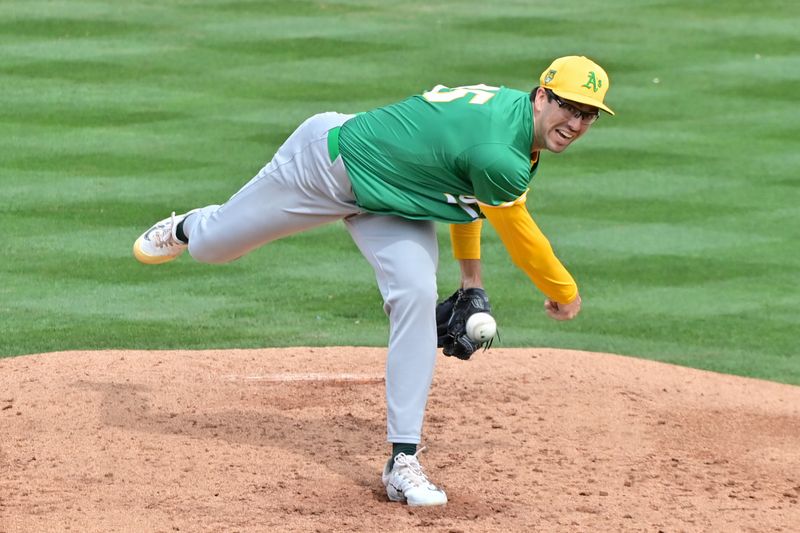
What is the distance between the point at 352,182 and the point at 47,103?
8.25 metres

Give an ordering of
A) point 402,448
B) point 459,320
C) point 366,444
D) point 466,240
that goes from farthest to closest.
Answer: point 366,444, point 466,240, point 459,320, point 402,448

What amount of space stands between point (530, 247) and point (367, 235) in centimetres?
66

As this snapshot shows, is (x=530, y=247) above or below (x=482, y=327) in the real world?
above

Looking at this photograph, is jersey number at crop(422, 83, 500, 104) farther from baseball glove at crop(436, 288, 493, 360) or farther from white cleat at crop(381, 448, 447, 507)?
white cleat at crop(381, 448, 447, 507)

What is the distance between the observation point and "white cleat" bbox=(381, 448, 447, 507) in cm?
562

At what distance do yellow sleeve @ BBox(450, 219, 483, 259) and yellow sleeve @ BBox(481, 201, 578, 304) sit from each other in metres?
0.52

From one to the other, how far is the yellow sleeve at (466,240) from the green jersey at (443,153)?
62 centimetres

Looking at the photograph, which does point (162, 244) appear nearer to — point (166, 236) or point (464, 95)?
point (166, 236)

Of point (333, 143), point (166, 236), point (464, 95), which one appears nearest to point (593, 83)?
point (464, 95)

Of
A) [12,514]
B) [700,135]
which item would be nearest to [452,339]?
[12,514]

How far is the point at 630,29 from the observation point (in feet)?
54.3

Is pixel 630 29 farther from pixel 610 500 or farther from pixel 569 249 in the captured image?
pixel 610 500

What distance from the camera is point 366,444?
6.48 m

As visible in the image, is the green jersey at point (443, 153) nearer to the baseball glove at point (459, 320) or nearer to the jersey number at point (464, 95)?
the jersey number at point (464, 95)
